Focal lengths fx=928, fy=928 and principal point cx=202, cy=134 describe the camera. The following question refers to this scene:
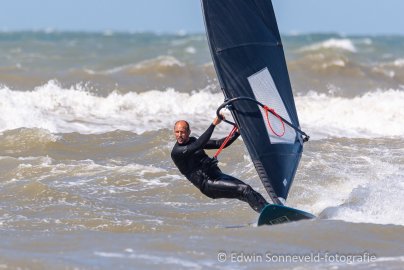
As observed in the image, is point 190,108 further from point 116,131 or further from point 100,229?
point 100,229

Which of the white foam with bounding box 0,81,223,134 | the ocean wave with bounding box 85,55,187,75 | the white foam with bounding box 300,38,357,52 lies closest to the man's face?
the white foam with bounding box 0,81,223,134

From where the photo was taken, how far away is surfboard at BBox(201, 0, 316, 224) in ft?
25.3

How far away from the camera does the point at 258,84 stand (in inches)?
317

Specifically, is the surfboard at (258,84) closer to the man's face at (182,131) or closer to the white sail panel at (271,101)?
the white sail panel at (271,101)

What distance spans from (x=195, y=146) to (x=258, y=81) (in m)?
0.91

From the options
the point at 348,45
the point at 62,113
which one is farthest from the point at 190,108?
the point at 348,45

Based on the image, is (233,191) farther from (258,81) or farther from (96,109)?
(96,109)

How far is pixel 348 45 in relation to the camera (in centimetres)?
3158

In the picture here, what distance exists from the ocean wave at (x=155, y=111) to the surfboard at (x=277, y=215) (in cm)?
611

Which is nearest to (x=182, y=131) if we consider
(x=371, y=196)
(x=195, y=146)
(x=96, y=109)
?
(x=195, y=146)

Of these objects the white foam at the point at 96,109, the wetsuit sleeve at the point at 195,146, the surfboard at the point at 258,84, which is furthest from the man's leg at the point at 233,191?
the white foam at the point at 96,109

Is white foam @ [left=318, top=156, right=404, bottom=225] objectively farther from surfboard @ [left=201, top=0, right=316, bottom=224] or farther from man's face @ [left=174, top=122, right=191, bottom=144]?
man's face @ [left=174, top=122, right=191, bottom=144]

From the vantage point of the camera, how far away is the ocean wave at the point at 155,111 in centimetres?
1401

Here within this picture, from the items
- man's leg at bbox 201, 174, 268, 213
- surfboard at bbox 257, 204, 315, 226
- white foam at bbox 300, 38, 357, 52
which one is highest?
man's leg at bbox 201, 174, 268, 213
